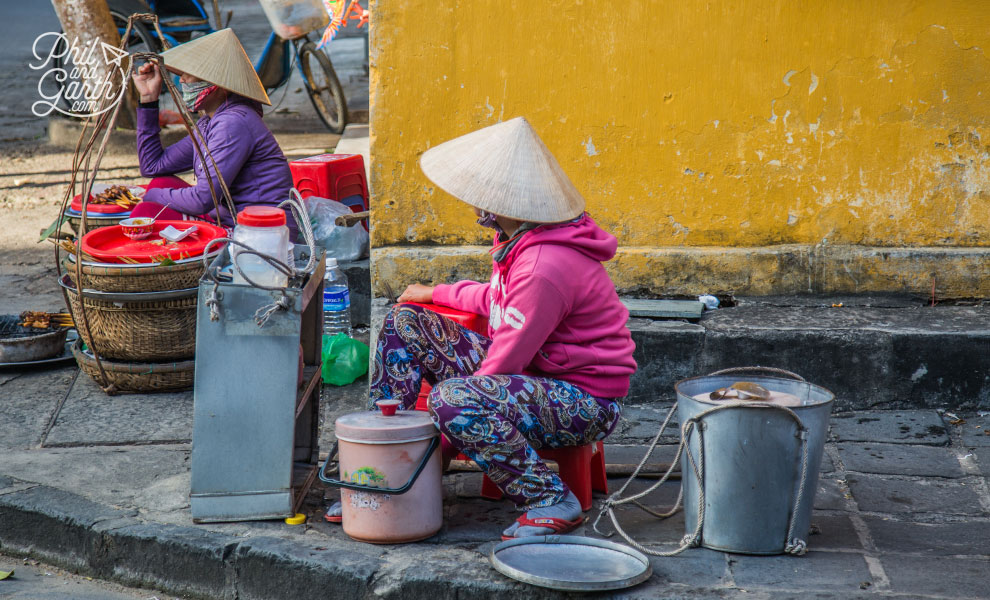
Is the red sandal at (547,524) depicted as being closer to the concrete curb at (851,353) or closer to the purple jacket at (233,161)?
the concrete curb at (851,353)

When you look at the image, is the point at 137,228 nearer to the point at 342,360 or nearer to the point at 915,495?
the point at 342,360

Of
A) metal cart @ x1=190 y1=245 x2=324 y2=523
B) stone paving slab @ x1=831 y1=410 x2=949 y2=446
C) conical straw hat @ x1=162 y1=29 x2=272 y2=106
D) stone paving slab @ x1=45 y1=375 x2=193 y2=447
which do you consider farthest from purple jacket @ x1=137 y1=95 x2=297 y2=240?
stone paving slab @ x1=831 y1=410 x2=949 y2=446

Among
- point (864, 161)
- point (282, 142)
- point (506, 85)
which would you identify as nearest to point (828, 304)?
point (864, 161)

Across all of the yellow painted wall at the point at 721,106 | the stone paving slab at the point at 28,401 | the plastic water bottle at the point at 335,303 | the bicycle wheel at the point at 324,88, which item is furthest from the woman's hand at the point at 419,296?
the bicycle wheel at the point at 324,88

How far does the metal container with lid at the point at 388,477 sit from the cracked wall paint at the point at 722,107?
1711 mm

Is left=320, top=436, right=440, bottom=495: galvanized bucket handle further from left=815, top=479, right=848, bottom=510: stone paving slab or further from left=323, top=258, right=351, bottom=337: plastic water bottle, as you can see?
left=323, top=258, right=351, bottom=337: plastic water bottle

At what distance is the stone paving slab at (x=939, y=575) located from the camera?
2805 mm

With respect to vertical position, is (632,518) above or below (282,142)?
below

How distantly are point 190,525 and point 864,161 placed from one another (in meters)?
3.13

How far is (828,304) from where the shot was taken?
15.0ft

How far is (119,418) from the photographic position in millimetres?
4227

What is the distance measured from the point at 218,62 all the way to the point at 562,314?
2.50 meters

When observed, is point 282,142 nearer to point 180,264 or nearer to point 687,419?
point 180,264

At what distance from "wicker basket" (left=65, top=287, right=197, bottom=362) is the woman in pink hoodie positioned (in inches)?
63.6
